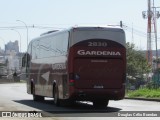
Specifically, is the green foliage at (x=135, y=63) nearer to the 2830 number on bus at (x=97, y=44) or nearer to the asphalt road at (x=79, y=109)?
the asphalt road at (x=79, y=109)

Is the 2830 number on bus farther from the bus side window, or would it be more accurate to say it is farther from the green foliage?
the green foliage

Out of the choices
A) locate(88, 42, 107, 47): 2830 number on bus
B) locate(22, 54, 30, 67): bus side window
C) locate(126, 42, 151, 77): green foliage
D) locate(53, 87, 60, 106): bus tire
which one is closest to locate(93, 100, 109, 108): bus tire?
locate(53, 87, 60, 106): bus tire

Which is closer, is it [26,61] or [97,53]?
[97,53]

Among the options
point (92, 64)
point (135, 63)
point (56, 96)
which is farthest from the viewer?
point (135, 63)

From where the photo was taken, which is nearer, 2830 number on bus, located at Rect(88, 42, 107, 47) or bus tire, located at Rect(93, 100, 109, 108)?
2830 number on bus, located at Rect(88, 42, 107, 47)

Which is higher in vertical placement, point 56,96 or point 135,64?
point 135,64

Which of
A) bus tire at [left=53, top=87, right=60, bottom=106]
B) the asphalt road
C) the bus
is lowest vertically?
the asphalt road

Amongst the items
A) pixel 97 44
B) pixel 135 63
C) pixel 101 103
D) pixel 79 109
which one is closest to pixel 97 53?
pixel 97 44

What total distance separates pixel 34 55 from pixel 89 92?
8.70m

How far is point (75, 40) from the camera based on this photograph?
23953mm

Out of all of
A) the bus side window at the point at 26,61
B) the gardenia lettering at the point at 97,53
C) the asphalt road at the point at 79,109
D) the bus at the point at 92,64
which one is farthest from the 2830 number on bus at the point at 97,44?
the bus side window at the point at 26,61

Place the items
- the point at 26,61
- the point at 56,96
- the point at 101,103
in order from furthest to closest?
the point at 26,61 < the point at 101,103 < the point at 56,96

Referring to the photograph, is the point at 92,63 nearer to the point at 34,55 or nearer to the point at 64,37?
the point at 64,37

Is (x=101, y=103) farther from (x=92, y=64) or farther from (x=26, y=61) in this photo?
(x=26, y=61)
